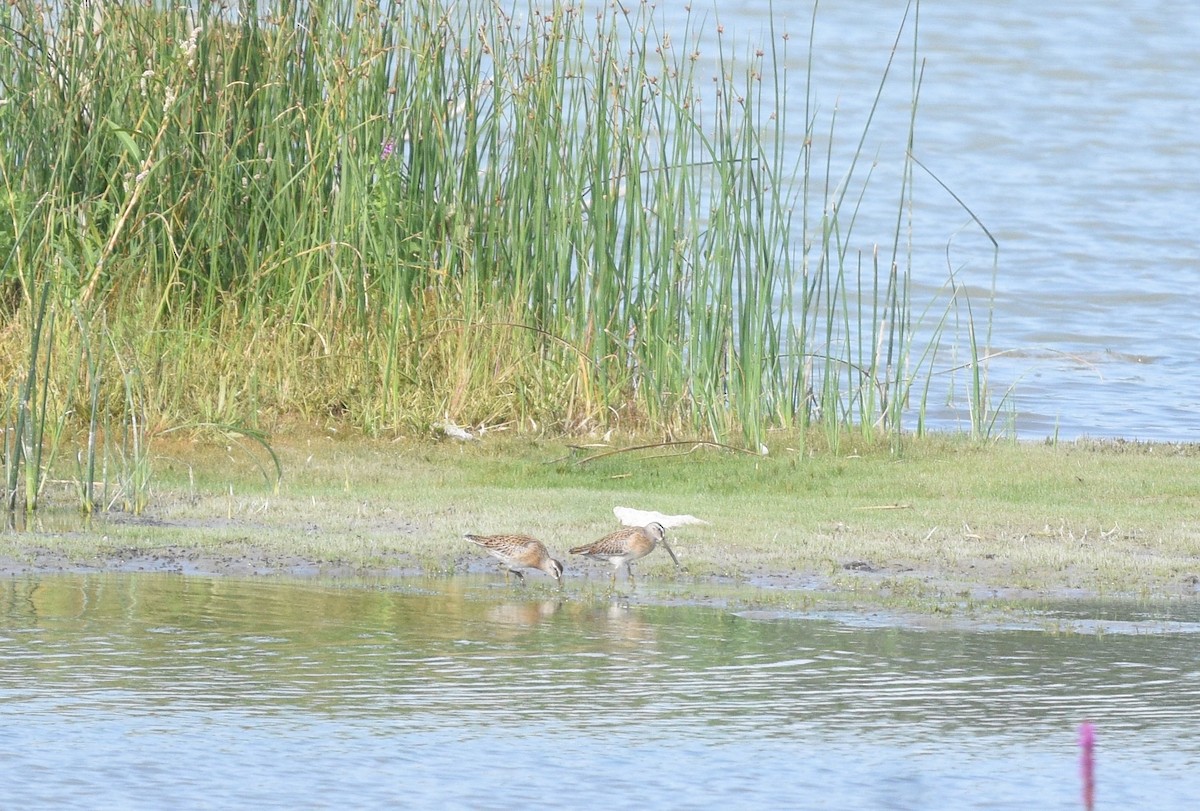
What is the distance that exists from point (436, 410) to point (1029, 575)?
3543 mm

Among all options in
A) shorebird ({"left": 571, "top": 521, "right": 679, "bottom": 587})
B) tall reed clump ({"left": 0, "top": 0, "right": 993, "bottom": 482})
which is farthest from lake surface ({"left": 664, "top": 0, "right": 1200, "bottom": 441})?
shorebird ({"left": 571, "top": 521, "right": 679, "bottom": 587})

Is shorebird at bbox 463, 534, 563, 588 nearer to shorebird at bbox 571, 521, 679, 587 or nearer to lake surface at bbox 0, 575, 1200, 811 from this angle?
shorebird at bbox 571, 521, 679, 587

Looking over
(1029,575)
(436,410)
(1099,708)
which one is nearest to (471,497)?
(436,410)

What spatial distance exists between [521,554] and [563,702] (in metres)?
1.69

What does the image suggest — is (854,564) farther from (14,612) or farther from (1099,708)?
(14,612)

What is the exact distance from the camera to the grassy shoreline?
20.9 ft

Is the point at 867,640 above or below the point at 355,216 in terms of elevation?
below

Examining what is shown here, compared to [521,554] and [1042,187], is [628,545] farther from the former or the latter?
[1042,187]

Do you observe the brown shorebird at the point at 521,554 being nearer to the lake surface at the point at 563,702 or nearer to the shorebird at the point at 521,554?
the shorebird at the point at 521,554

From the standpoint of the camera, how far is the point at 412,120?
9375 millimetres

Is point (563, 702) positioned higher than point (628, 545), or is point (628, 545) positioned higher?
point (628, 545)

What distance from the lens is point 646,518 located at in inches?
279

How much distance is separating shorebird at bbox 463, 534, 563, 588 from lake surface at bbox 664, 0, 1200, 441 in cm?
450

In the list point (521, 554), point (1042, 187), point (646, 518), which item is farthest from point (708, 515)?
point (1042, 187)
